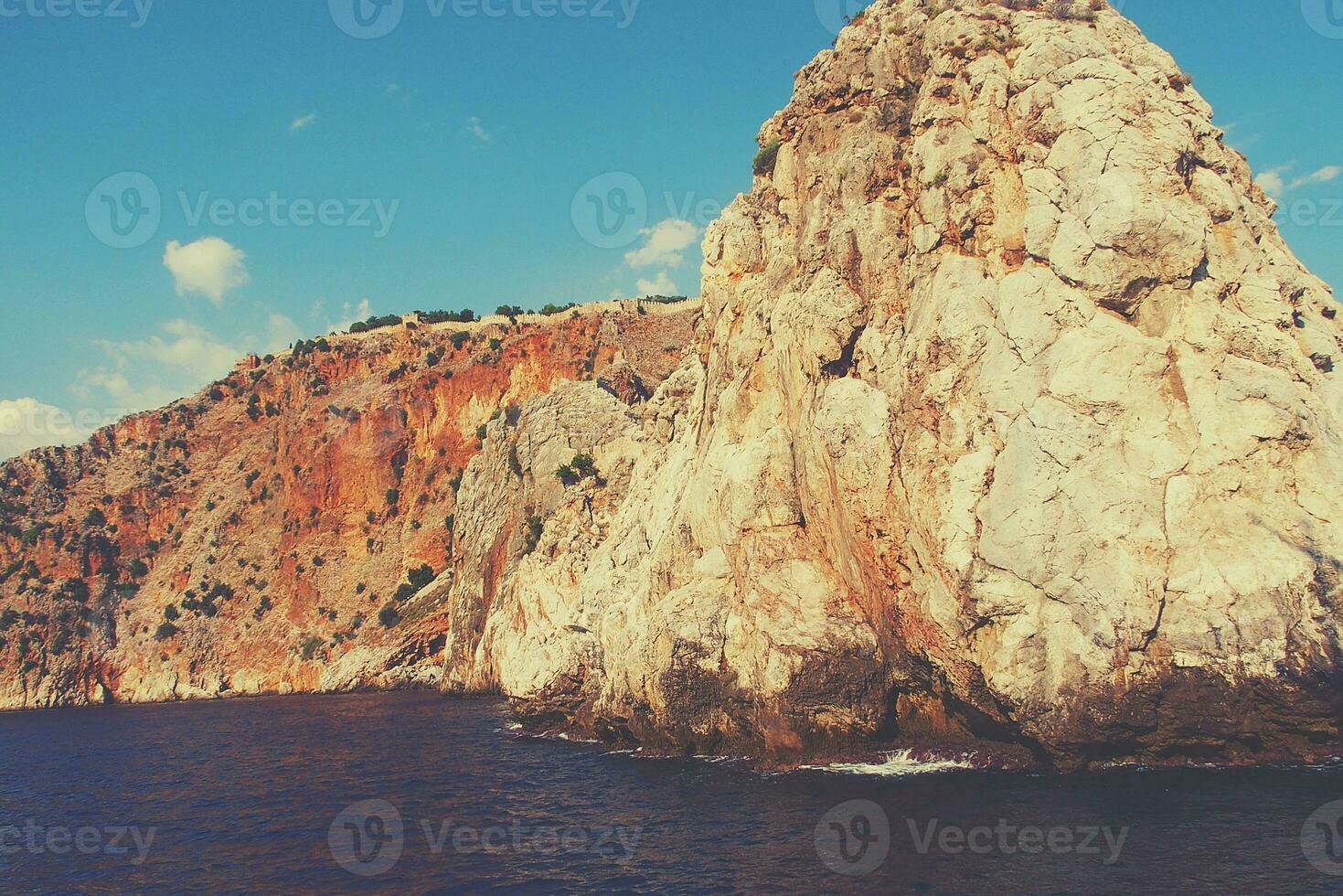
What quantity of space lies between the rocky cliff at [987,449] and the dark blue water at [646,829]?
316 cm

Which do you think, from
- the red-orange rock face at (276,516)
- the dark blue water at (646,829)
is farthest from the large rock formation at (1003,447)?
the red-orange rock face at (276,516)

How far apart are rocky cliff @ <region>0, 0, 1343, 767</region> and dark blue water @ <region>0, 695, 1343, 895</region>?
3.16 metres

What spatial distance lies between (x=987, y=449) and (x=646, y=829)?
59.0 feet

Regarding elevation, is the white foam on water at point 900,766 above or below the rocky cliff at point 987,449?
below

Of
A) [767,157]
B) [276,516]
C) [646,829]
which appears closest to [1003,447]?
[646,829]

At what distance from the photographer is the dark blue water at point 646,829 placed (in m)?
21.4

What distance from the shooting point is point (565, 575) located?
5512cm

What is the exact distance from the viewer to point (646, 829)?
1075 inches

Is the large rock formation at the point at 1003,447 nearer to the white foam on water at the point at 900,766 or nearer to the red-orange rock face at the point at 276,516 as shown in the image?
the white foam on water at the point at 900,766

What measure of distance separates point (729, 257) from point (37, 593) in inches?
3190

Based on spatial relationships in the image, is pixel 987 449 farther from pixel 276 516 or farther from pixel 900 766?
pixel 276 516

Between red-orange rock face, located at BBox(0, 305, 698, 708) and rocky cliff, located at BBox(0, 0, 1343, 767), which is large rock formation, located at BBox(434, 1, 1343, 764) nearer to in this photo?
rocky cliff, located at BBox(0, 0, 1343, 767)

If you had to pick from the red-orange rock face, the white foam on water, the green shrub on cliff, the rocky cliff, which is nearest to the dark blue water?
the white foam on water

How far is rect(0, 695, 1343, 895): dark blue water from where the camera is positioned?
841 inches
